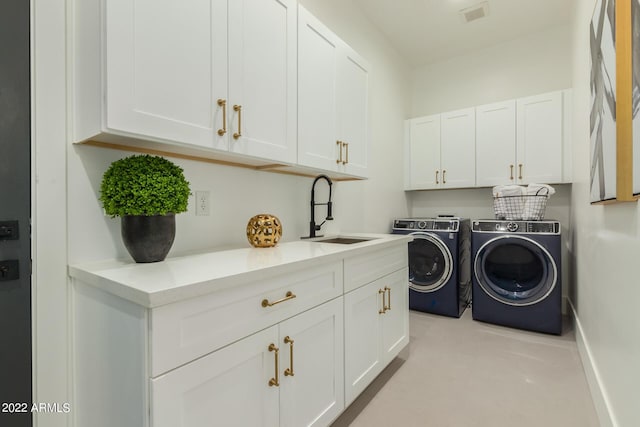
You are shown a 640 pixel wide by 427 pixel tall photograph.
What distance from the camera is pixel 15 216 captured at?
1010mm

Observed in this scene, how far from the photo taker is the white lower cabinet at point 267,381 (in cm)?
84

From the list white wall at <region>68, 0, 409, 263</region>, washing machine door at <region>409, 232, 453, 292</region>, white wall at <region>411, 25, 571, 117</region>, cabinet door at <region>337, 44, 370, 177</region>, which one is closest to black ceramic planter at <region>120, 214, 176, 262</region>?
white wall at <region>68, 0, 409, 263</region>

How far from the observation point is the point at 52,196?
3.50ft

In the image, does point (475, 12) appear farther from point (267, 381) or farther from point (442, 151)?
point (267, 381)

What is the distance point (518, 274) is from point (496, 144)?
1.30m

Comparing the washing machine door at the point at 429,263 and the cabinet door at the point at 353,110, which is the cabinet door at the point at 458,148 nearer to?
the washing machine door at the point at 429,263

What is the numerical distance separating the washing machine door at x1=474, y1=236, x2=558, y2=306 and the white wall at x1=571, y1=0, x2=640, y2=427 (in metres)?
0.23

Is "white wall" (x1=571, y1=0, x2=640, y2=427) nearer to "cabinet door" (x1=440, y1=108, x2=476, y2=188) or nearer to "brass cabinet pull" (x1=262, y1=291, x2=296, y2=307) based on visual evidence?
"cabinet door" (x1=440, y1=108, x2=476, y2=188)

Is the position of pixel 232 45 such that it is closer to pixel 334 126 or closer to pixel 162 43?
pixel 162 43

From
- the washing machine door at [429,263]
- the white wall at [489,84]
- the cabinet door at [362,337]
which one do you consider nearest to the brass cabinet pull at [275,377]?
the cabinet door at [362,337]

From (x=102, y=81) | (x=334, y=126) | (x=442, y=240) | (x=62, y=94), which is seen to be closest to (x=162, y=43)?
(x=102, y=81)

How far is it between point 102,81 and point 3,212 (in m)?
0.53

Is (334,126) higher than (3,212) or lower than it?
higher

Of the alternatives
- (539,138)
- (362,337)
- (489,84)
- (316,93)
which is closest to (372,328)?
(362,337)
